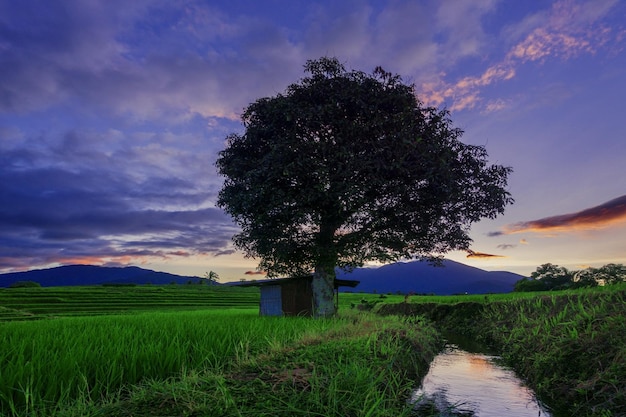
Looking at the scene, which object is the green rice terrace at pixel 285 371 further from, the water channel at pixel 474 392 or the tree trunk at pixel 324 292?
the tree trunk at pixel 324 292

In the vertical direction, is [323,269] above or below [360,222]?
below

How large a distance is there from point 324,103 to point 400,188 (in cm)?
699

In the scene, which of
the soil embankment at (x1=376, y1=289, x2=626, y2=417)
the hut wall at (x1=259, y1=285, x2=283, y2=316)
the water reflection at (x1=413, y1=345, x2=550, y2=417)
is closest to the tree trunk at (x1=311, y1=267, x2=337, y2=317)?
the hut wall at (x1=259, y1=285, x2=283, y2=316)

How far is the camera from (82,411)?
5.38m

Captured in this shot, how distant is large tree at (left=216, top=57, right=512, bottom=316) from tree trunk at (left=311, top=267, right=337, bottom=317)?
0.21ft

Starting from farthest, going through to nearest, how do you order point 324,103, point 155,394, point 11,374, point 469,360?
point 324,103 < point 469,360 < point 11,374 < point 155,394

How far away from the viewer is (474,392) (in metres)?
10.2

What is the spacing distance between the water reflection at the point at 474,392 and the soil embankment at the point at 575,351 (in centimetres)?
56

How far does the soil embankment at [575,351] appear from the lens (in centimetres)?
811

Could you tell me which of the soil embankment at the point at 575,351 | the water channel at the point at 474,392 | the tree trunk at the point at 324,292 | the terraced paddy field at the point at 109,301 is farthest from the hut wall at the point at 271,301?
the terraced paddy field at the point at 109,301

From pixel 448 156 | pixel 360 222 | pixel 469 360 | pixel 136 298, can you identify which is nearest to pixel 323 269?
pixel 360 222

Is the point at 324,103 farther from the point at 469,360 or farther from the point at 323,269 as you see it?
the point at 469,360

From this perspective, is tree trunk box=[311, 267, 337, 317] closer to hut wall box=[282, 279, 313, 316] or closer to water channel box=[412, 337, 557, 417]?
hut wall box=[282, 279, 313, 316]

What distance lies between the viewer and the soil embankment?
8.11 metres
